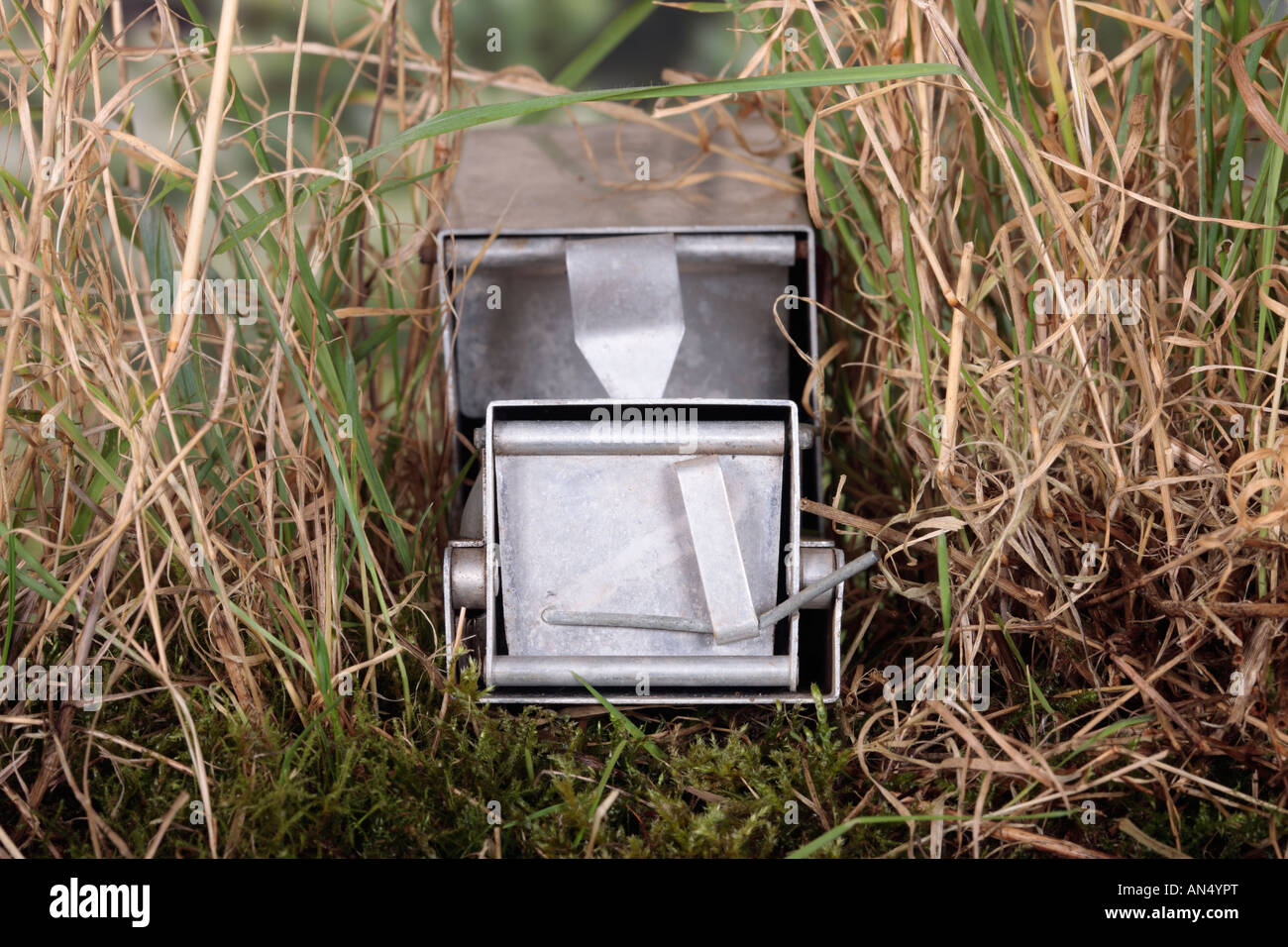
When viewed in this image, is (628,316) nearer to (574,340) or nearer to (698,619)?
(574,340)

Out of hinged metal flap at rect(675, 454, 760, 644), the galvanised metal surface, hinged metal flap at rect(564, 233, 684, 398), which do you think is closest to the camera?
hinged metal flap at rect(675, 454, 760, 644)

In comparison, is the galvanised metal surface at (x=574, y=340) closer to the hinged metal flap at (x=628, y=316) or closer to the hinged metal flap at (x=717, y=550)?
the hinged metal flap at (x=628, y=316)

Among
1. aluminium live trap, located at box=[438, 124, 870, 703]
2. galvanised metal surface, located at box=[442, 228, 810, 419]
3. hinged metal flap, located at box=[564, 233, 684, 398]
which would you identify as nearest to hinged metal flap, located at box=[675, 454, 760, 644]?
aluminium live trap, located at box=[438, 124, 870, 703]

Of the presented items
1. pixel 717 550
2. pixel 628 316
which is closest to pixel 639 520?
pixel 717 550

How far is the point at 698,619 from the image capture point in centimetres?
82

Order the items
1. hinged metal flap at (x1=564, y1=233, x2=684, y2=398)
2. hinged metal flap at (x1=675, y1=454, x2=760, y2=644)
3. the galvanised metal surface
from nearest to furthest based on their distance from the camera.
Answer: hinged metal flap at (x1=675, y1=454, x2=760, y2=644) → hinged metal flap at (x1=564, y1=233, x2=684, y2=398) → the galvanised metal surface

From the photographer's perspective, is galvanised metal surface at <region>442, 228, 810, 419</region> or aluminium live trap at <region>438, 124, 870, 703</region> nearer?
aluminium live trap at <region>438, 124, 870, 703</region>

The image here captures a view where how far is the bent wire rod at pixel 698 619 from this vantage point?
2.64 ft

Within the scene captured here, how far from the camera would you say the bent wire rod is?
2.64 feet

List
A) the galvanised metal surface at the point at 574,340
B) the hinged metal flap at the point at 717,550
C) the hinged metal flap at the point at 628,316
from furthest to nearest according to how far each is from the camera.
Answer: the galvanised metal surface at the point at 574,340, the hinged metal flap at the point at 628,316, the hinged metal flap at the point at 717,550

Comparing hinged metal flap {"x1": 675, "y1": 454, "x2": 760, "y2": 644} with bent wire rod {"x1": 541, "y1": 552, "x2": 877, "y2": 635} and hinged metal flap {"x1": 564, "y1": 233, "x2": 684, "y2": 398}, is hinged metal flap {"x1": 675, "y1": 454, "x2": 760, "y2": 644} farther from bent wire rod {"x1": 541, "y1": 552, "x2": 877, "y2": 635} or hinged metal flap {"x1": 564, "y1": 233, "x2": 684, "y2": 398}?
hinged metal flap {"x1": 564, "y1": 233, "x2": 684, "y2": 398}

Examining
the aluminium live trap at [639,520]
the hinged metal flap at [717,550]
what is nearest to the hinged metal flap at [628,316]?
the aluminium live trap at [639,520]

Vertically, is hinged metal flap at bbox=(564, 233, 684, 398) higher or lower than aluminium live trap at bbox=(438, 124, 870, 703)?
higher
